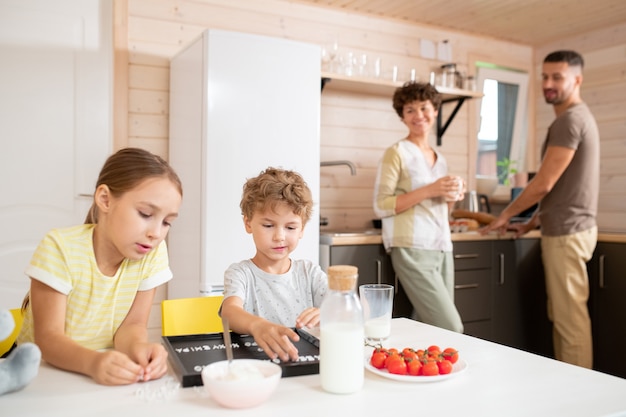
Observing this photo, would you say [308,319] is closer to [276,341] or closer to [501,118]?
[276,341]

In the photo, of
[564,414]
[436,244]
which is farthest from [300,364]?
[436,244]

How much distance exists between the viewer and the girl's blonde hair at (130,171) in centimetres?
124

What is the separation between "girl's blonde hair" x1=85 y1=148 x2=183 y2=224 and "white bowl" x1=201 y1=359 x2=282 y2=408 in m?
0.48

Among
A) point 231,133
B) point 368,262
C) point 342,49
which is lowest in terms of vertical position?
point 368,262

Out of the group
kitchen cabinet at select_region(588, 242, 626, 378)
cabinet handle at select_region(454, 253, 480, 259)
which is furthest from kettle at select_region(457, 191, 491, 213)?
kitchen cabinet at select_region(588, 242, 626, 378)

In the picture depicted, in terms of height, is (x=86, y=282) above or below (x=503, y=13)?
below

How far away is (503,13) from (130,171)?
3.04 metres

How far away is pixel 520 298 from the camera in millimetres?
3383

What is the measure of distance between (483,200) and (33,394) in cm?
347

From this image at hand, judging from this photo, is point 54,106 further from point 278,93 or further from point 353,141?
point 353,141

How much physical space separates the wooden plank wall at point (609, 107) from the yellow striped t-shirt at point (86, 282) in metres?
3.23

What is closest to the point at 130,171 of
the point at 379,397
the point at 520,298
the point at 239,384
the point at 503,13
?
the point at 239,384

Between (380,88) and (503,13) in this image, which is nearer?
(380,88)

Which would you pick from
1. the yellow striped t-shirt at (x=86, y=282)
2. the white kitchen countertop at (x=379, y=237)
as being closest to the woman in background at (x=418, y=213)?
the white kitchen countertop at (x=379, y=237)
